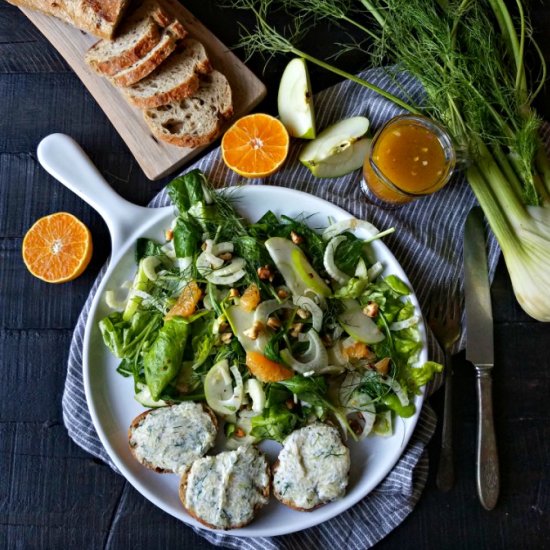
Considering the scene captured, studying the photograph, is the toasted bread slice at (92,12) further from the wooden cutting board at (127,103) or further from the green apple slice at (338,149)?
the green apple slice at (338,149)

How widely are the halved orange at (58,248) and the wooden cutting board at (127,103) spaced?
0.50 metres

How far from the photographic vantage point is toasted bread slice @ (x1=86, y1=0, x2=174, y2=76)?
10.4ft

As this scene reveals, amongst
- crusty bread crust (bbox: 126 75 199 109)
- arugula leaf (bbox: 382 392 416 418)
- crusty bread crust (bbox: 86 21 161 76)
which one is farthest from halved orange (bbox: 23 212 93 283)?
arugula leaf (bbox: 382 392 416 418)

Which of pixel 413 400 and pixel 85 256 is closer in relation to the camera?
pixel 413 400

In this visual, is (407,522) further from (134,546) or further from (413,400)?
(134,546)

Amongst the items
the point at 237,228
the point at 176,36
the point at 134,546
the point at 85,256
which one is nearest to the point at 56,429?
the point at 134,546

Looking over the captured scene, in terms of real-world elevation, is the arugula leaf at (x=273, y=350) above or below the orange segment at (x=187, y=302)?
below

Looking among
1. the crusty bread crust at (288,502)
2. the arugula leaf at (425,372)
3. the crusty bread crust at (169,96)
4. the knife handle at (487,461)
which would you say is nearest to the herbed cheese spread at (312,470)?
the crusty bread crust at (288,502)

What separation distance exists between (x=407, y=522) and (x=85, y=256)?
221cm

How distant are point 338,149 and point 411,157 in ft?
1.27

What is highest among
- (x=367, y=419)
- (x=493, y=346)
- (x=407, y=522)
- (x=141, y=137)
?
(x=141, y=137)

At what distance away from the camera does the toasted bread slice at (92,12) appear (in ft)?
10.2

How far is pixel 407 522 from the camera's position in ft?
10.1

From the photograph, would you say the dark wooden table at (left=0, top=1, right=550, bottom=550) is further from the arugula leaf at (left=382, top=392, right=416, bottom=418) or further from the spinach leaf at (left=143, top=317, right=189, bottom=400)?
the spinach leaf at (left=143, top=317, right=189, bottom=400)
